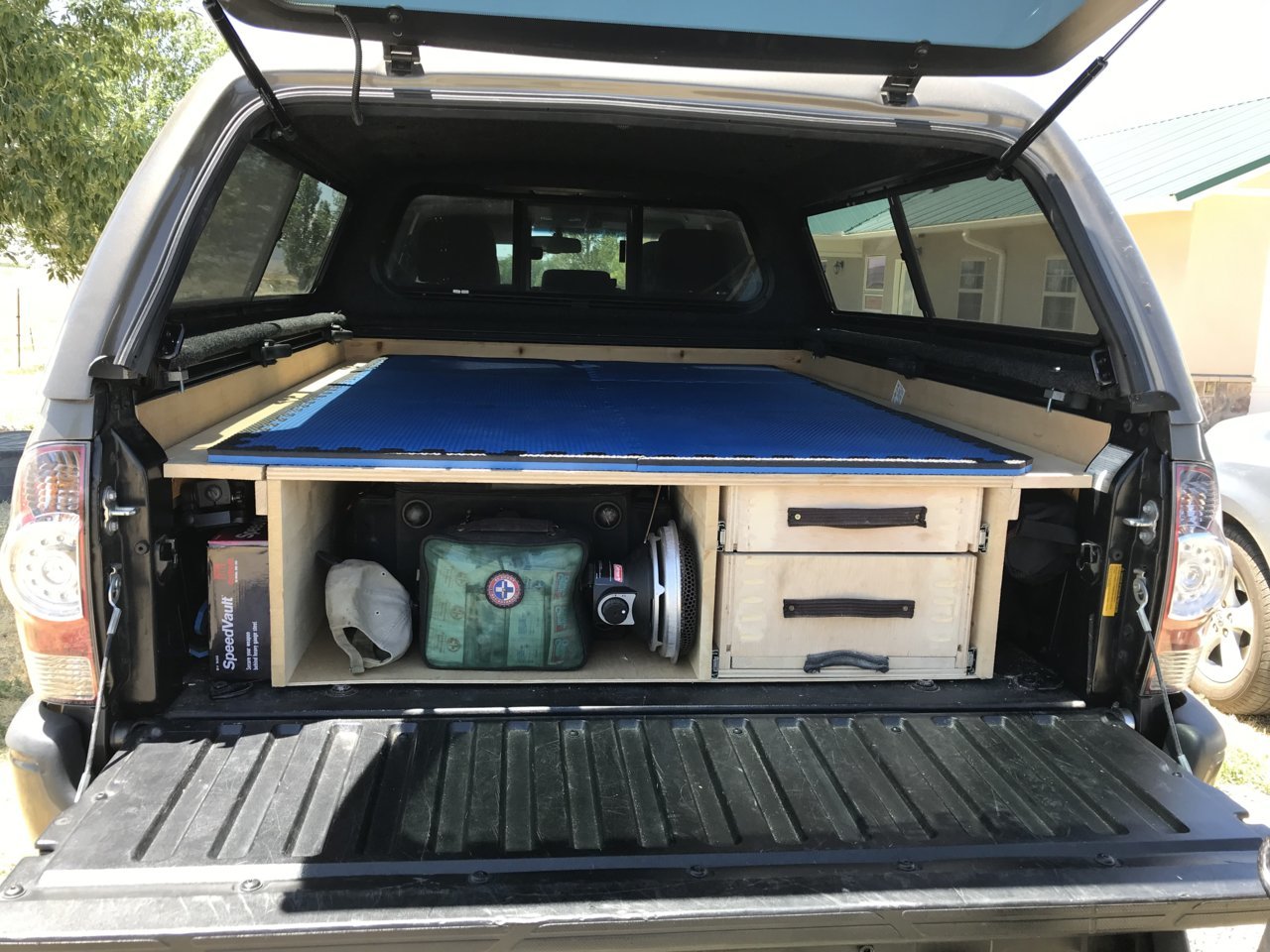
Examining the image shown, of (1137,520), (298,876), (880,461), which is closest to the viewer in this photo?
(298,876)

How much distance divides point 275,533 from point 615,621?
0.85m

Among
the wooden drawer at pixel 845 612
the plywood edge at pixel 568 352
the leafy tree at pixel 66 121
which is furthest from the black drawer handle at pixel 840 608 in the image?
the leafy tree at pixel 66 121

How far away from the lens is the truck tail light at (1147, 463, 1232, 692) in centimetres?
192

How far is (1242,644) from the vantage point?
3684 mm

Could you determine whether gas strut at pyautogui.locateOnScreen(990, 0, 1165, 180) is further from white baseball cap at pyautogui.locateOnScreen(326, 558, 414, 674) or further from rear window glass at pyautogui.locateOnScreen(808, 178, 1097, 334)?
white baseball cap at pyautogui.locateOnScreen(326, 558, 414, 674)

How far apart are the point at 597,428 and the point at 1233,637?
9.50 ft

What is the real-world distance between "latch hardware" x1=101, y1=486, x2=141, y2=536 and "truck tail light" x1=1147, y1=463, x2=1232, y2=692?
214cm

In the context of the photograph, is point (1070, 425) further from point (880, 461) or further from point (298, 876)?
point (298, 876)

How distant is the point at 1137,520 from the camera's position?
6.44 ft

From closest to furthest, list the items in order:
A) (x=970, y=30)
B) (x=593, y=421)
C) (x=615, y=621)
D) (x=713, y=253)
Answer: (x=970, y=30), (x=615, y=621), (x=593, y=421), (x=713, y=253)

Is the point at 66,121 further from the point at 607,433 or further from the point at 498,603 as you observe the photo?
the point at 498,603

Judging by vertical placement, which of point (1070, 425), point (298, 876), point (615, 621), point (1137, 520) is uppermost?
point (1070, 425)

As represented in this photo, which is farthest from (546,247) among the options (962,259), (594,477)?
(594,477)

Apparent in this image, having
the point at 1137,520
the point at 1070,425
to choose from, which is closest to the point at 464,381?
the point at 1070,425
